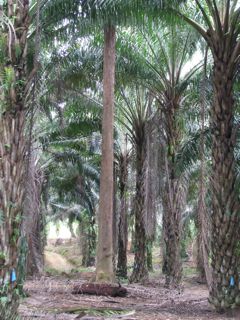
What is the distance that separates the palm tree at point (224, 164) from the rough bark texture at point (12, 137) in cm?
399

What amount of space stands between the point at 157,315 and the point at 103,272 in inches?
96.2

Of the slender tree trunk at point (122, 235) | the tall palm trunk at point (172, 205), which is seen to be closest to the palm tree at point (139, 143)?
the tall palm trunk at point (172, 205)

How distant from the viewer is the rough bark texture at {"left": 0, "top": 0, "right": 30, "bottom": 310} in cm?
577

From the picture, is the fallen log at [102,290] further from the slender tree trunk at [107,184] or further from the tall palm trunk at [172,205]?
the tall palm trunk at [172,205]

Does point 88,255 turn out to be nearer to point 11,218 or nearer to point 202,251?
point 202,251

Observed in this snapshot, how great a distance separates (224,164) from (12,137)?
4.35 meters

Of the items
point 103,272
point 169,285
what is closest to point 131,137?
point 169,285

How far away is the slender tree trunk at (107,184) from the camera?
1025 centimetres

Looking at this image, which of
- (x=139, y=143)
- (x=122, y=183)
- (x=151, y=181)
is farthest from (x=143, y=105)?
(x=151, y=181)

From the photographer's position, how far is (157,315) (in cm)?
801

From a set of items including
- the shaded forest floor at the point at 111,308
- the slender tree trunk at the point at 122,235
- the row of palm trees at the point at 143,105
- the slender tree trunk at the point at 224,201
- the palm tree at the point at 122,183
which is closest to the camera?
the row of palm trees at the point at 143,105

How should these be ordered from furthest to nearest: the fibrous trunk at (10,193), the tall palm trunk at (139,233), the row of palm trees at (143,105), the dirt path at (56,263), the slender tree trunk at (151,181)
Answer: the dirt path at (56,263)
the tall palm trunk at (139,233)
the slender tree trunk at (151,181)
the row of palm trees at (143,105)
the fibrous trunk at (10,193)

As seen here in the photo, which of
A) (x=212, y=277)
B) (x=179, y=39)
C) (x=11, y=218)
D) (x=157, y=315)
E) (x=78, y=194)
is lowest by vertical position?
(x=157, y=315)

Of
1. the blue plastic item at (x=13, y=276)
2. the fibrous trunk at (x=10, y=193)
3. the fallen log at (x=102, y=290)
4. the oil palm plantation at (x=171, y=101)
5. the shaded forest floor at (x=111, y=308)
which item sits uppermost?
the oil palm plantation at (x=171, y=101)
